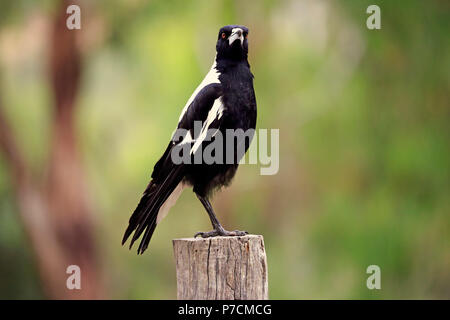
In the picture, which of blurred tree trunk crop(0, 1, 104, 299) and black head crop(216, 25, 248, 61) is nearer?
black head crop(216, 25, 248, 61)

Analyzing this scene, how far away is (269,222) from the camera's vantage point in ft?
39.8

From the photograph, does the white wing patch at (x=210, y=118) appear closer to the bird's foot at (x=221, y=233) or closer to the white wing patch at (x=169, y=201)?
the white wing patch at (x=169, y=201)

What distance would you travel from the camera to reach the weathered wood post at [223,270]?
362 cm

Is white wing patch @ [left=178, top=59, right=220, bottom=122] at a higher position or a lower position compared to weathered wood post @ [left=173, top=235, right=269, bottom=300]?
higher

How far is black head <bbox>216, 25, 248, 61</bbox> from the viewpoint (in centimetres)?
450

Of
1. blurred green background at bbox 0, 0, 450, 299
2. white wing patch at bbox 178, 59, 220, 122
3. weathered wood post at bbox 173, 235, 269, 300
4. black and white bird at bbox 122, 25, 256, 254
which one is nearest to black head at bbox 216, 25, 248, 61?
black and white bird at bbox 122, 25, 256, 254

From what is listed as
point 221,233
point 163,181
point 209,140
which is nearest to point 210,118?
point 209,140

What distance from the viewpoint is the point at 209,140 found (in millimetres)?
4227

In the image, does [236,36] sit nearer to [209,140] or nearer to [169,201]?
[209,140]

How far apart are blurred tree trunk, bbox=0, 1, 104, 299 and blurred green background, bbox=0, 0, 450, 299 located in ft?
0.84

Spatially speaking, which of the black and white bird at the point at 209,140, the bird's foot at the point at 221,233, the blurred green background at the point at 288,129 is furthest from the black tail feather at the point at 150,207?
the blurred green background at the point at 288,129

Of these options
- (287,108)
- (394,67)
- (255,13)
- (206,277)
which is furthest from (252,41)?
(206,277)

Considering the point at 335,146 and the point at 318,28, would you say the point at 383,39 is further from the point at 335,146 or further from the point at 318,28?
the point at 335,146

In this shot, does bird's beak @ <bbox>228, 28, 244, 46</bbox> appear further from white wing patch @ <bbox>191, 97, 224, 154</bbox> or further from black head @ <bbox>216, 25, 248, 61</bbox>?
white wing patch @ <bbox>191, 97, 224, 154</bbox>
